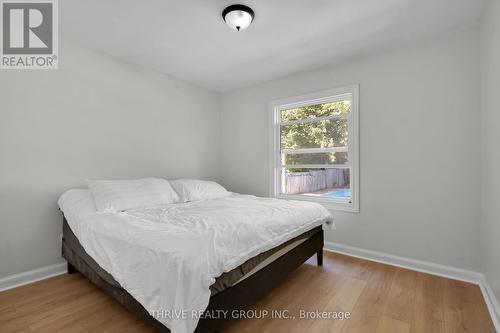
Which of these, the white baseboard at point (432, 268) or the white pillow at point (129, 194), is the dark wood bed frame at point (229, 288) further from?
the white baseboard at point (432, 268)

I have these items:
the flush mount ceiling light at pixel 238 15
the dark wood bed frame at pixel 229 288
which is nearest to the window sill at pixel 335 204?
the dark wood bed frame at pixel 229 288

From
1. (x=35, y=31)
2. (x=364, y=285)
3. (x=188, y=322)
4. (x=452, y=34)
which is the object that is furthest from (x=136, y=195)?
(x=452, y=34)

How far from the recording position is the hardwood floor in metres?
1.58

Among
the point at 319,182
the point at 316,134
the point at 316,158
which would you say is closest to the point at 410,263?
the point at 319,182

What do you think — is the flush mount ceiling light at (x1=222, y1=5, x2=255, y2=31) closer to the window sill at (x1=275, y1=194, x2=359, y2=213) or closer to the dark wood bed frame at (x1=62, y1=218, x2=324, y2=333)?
the dark wood bed frame at (x1=62, y1=218, x2=324, y2=333)

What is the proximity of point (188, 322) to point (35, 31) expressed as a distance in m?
2.92

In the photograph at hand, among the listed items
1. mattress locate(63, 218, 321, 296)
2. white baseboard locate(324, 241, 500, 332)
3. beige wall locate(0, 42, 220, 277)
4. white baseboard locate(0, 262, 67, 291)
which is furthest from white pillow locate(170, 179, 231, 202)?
white baseboard locate(324, 241, 500, 332)

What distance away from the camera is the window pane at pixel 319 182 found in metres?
3.01

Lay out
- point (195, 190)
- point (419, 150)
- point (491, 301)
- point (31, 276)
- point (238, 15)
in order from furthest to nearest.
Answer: point (195, 190), point (419, 150), point (31, 276), point (238, 15), point (491, 301)

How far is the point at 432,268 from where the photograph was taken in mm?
2361

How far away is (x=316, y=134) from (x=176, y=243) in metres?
2.52

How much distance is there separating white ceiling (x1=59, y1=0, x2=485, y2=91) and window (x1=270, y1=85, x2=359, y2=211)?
54 centimetres

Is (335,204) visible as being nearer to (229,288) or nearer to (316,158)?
(316,158)

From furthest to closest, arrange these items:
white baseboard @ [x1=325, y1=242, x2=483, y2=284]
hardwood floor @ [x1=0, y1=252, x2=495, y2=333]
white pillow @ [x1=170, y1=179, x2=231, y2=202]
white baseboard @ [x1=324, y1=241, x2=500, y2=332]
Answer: white pillow @ [x1=170, y1=179, x2=231, y2=202] < white baseboard @ [x1=325, y1=242, x2=483, y2=284] < white baseboard @ [x1=324, y1=241, x2=500, y2=332] < hardwood floor @ [x1=0, y1=252, x2=495, y2=333]
